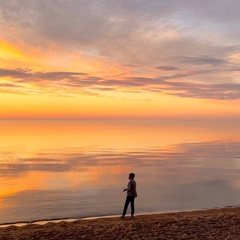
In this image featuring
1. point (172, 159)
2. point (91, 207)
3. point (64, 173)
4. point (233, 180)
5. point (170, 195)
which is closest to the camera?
point (91, 207)

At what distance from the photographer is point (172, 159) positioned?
193 ft

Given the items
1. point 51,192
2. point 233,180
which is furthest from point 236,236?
point 233,180

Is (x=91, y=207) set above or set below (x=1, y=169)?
below

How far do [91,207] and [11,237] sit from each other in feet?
36.4

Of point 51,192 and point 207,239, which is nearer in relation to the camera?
point 207,239

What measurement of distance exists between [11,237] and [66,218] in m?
7.85

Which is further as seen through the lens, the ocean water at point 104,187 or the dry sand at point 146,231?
the ocean water at point 104,187

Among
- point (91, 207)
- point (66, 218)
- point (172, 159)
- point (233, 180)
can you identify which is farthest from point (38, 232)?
point (172, 159)

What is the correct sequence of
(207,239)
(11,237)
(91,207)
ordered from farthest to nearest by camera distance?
(91,207), (11,237), (207,239)

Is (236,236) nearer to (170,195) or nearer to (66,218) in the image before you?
(66,218)

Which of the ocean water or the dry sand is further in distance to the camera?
the ocean water

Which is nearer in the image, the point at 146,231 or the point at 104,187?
the point at 146,231

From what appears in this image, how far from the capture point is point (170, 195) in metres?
29.4

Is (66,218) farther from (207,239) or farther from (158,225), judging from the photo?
(207,239)
